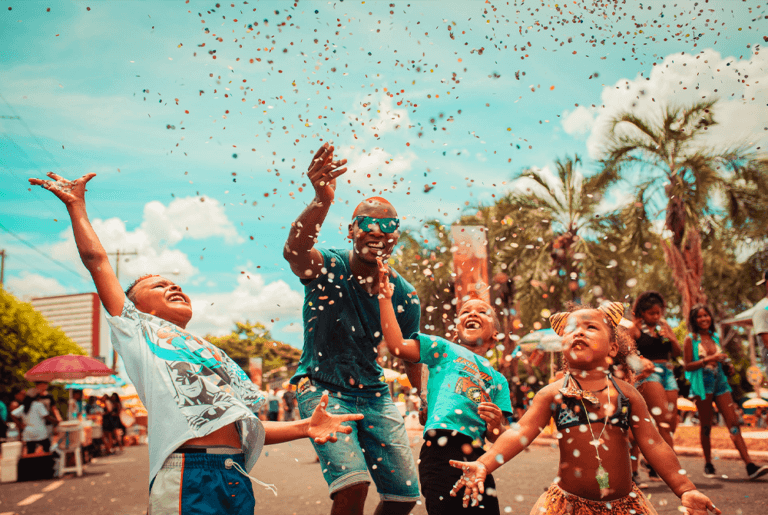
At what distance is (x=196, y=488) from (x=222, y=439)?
0.24 meters

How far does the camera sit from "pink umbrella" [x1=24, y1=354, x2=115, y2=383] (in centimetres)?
1232

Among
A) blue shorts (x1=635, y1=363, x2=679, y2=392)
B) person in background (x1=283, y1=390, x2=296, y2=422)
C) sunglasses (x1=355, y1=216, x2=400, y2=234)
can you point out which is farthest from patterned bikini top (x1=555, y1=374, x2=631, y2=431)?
person in background (x1=283, y1=390, x2=296, y2=422)

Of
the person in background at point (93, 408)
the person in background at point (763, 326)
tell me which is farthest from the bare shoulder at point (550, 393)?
the person in background at point (93, 408)

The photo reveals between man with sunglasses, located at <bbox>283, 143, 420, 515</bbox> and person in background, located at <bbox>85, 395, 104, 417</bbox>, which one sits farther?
person in background, located at <bbox>85, 395, 104, 417</bbox>

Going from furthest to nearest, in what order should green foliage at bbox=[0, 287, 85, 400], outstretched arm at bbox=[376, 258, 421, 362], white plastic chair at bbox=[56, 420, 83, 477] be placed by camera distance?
green foliage at bbox=[0, 287, 85, 400], white plastic chair at bbox=[56, 420, 83, 477], outstretched arm at bbox=[376, 258, 421, 362]

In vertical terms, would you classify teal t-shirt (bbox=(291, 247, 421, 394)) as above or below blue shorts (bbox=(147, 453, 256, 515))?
above

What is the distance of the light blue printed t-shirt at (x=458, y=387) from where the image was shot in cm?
350

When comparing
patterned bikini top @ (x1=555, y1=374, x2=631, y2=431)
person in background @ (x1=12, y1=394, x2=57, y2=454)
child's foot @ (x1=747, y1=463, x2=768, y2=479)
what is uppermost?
patterned bikini top @ (x1=555, y1=374, x2=631, y2=431)

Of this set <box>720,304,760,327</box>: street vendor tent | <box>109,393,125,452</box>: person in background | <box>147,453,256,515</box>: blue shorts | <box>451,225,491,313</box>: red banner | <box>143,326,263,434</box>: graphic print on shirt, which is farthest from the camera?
<box>109,393,125,452</box>: person in background

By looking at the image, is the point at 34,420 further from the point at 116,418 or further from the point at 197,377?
the point at 197,377

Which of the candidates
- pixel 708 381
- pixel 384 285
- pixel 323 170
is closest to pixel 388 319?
pixel 384 285

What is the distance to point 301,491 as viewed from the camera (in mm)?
8227

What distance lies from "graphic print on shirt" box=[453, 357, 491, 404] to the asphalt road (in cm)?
128

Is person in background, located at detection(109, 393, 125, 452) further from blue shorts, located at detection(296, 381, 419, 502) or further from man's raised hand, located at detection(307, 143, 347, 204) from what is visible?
man's raised hand, located at detection(307, 143, 347, 204)
